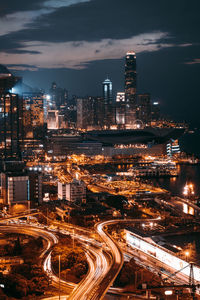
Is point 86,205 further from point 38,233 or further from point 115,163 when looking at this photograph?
point 115,163

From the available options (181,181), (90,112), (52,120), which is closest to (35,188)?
(181,181)

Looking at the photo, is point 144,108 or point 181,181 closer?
point 181,181

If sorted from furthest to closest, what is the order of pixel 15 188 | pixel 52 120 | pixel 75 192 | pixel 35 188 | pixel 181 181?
1. pixel 52 120
2. pixel 181 181
3. pixel 75 192
4. pixel 35 188
5. pixel 15 188

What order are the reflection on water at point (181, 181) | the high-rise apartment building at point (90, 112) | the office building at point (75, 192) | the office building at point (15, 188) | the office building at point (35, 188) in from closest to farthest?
1. the office building at point (15, 188)
2. the office building at point (35, 188)
3. the office building at point (75, 192)
4. the reflection on water at point (181, 181)
5. the high-rise apartment building at point (90, 112)

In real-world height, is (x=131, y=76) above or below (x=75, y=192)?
above

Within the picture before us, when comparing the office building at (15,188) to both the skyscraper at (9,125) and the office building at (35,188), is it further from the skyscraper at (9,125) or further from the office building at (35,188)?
the skyscraper at (9,125)

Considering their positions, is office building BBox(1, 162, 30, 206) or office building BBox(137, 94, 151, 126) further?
office building BBox(137, 94, 151, 126)

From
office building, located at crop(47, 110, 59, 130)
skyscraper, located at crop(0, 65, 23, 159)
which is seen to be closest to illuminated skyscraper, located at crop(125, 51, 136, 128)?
office building, located at crop(47, 110, 59, 130)

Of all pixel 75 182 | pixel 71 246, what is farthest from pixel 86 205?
pixel 71 246

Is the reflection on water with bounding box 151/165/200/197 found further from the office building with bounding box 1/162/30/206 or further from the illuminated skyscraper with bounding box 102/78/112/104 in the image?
the illuminated skyscraper with bounding box 102/78/112/104

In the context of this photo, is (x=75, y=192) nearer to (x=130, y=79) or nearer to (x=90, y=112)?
(x=90, y=112)

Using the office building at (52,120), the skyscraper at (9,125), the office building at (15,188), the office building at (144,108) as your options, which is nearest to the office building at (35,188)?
the office building at (15,188)

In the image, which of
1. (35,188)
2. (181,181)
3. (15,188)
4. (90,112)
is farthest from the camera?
(90,112)
